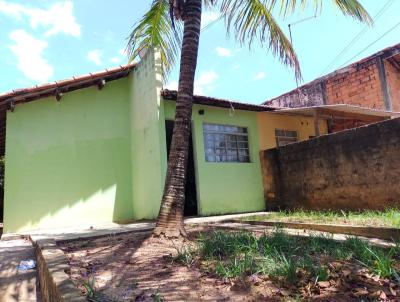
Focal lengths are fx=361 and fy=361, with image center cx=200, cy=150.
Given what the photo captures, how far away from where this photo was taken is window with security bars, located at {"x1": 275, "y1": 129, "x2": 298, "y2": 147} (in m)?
12.3

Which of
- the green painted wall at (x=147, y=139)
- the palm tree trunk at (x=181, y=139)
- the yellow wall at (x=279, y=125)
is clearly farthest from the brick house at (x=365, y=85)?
the palm tree trunk at (x=181, y=139)

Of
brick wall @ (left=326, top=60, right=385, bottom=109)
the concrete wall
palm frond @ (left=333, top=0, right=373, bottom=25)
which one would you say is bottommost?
the concrete wall

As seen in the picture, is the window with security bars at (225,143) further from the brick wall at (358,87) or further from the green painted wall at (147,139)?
the brick wall at (358,87)

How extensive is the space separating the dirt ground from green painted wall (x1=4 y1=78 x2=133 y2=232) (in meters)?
5.68

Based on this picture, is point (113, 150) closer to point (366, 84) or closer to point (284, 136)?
point (284, 136)

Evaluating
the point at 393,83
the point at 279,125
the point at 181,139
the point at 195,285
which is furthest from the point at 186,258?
the point at 393,83

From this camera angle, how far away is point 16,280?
4.48m

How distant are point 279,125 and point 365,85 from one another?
429 cm

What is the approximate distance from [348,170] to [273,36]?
365 centimetres

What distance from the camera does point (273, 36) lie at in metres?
7.91

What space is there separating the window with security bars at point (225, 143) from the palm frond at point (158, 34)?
2.43 meters

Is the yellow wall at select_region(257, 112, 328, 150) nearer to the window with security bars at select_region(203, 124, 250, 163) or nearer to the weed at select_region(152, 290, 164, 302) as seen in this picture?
the window with security bars at select_region(203, 124, 250, 163)

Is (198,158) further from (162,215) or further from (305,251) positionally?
(305,251)

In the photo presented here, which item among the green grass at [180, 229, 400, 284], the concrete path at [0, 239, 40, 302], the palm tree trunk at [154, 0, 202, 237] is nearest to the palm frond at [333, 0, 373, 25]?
the palm tree trunk at [154, 0, 202, 237]
